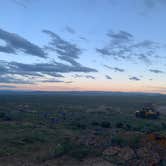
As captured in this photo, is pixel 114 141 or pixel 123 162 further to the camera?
pixel 114 141

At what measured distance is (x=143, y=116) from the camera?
42.5 m

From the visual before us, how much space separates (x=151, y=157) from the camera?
15953 mm

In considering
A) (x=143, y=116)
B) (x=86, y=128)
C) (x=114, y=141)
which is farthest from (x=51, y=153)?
(x=143, y=116)

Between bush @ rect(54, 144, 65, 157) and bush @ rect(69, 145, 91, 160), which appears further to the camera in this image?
bush @ rect(54, 144, 65, 157)

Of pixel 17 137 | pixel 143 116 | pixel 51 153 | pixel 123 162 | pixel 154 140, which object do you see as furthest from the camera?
pixel 143 116

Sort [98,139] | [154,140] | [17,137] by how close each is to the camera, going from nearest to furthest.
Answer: [154,140] < [98,139] < [17,137]

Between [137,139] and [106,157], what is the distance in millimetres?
3145

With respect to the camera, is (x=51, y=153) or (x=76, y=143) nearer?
(x=51, y=153)

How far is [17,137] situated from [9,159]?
576cm

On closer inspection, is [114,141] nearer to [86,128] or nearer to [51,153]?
[51,153]

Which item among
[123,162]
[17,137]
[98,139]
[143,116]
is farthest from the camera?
[143,116]

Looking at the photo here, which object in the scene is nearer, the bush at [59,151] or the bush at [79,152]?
the bush at [79,152]

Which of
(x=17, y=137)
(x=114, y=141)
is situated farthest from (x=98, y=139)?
(x=17, y=137)

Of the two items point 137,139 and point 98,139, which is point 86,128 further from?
point 137,139
